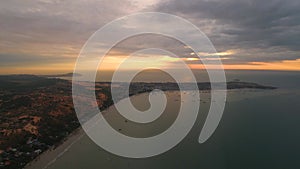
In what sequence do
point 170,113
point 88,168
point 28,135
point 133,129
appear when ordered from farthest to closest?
point 170,113
point 133,129
point 28,135
point 88,168

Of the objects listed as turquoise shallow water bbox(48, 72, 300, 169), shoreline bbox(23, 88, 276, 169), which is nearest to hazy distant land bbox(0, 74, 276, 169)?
shoreline bbox(23, 88, 276, 169)

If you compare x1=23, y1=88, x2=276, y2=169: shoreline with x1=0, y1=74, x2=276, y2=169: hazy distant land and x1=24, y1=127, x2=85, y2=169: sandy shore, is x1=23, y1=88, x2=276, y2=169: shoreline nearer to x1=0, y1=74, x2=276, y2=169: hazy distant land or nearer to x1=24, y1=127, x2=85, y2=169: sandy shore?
x1=24, y1=127, x2=85, y2=169: sandy shore

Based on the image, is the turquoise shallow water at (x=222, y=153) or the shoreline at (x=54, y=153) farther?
the turquoise shallow water at (x=222, y=153)

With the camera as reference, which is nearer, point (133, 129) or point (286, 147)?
point (286, 147)

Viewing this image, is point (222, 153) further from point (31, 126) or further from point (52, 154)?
point (31, 126)

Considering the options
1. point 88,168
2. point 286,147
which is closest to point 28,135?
point 88,168

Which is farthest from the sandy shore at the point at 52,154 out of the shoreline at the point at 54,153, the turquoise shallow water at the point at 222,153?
the turquoise shallow water at the point at 222,153

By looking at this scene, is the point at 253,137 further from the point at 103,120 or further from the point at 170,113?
the point at 103,120

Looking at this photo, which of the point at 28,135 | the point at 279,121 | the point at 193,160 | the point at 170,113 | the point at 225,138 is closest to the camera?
the point at 193,160

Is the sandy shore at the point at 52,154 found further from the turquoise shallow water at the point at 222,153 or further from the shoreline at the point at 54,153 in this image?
the turquoise shallow water at the point at 222,153
